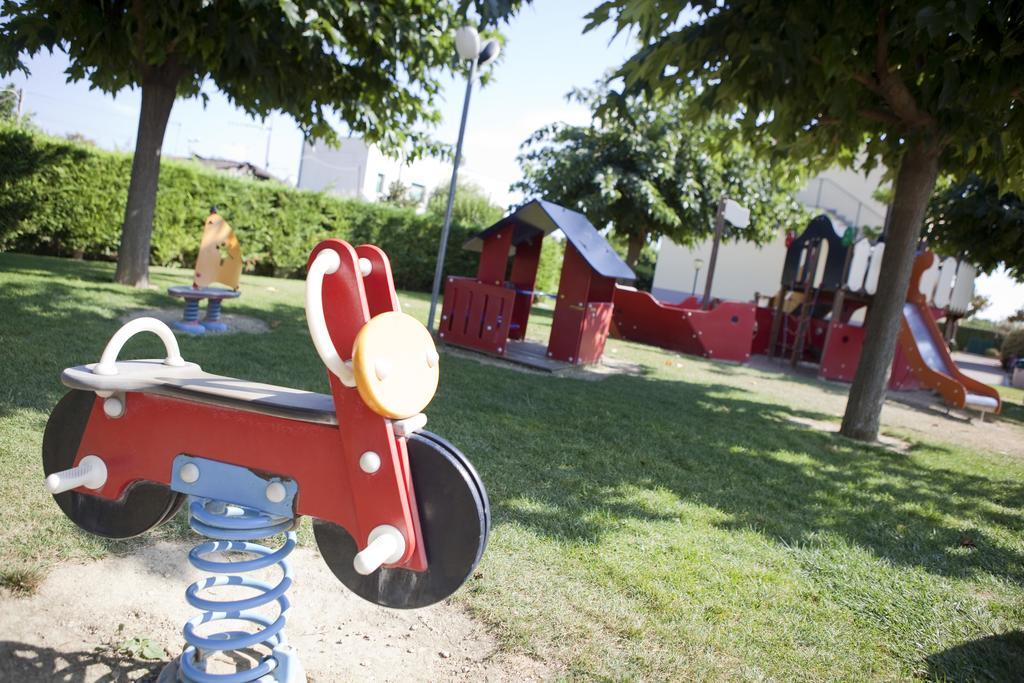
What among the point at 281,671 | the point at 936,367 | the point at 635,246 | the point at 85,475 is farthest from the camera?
the point at 635,246

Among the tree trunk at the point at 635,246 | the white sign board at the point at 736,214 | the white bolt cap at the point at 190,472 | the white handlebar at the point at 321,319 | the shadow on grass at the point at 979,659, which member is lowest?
the shadow on grass at the point at 979,659

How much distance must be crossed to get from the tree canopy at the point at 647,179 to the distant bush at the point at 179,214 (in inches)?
162

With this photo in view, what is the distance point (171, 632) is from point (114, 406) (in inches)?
39.1

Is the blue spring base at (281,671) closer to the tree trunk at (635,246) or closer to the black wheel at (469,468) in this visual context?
the black wheel at (469,468)

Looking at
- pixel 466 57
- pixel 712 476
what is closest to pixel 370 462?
pixel 712 476

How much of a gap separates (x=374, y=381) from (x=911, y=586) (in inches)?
130

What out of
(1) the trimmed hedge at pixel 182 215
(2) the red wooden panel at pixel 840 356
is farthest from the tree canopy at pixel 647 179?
(2) the red wooden panel at pixel 840 356

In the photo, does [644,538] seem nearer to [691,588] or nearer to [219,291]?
[691,588]

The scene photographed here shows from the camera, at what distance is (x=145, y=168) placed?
1009cm

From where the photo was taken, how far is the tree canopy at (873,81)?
5.47 meters

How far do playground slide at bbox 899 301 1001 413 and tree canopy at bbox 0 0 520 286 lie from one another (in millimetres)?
8362

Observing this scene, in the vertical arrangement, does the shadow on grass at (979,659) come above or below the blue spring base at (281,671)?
above

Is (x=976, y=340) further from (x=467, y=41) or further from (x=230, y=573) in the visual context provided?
(x=230, y=573)

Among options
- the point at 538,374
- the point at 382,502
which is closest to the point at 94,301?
the point at 538,374
